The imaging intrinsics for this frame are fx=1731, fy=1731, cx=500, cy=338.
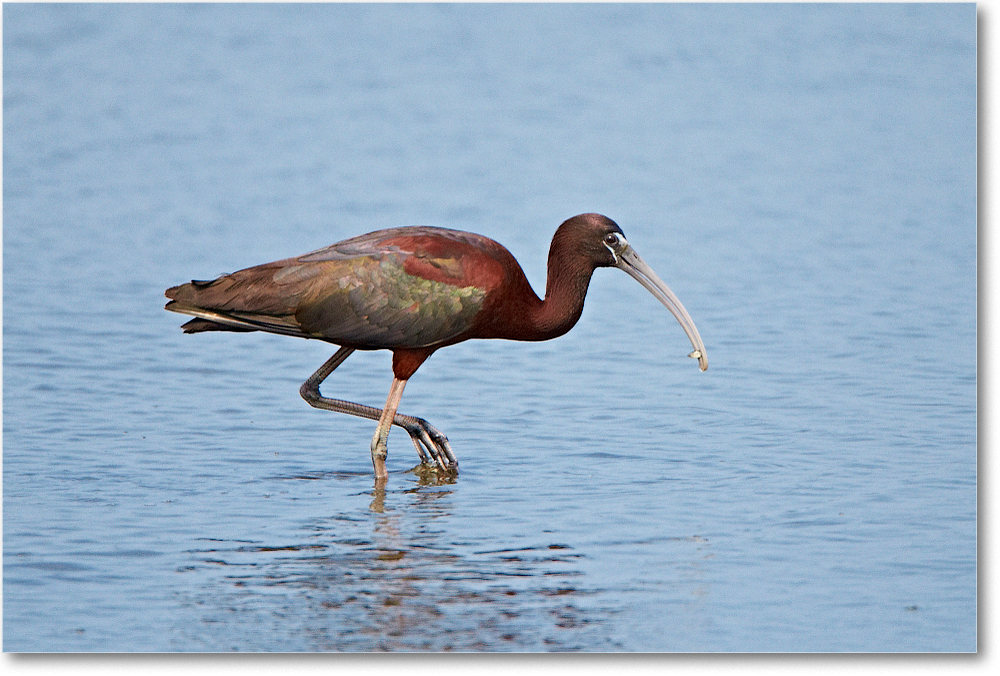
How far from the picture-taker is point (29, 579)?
7.03m

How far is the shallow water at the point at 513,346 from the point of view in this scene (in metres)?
6.96

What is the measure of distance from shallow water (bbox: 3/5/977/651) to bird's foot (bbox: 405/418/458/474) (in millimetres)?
171

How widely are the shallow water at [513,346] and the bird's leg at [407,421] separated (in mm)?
182

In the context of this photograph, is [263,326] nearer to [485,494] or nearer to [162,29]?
[485,494]

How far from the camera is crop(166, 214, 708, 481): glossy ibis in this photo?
27.6 ft

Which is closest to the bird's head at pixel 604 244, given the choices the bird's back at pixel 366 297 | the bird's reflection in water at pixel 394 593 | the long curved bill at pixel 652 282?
the long curved bill at pixel 652 282

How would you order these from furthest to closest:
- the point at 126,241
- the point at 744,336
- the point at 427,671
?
the point at 126,241 → the point at 744,336 → the point at 427,671

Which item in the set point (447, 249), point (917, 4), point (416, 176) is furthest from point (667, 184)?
point (447, 249)

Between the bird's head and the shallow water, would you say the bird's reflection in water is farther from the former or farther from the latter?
the bird's head

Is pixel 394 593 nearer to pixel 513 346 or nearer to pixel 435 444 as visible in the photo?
pixel 435 444

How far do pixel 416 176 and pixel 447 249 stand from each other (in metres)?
8.26

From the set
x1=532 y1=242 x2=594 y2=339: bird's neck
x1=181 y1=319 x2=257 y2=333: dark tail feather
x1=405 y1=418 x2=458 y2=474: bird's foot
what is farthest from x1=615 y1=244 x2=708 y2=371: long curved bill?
x1=181 y1=319 x2=257 y2=333: dark tail feather

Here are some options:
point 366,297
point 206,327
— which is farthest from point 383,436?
point 206,327

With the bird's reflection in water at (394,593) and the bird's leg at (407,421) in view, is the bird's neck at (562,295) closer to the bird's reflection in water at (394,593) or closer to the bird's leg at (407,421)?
the bird's leg at (407,421)
